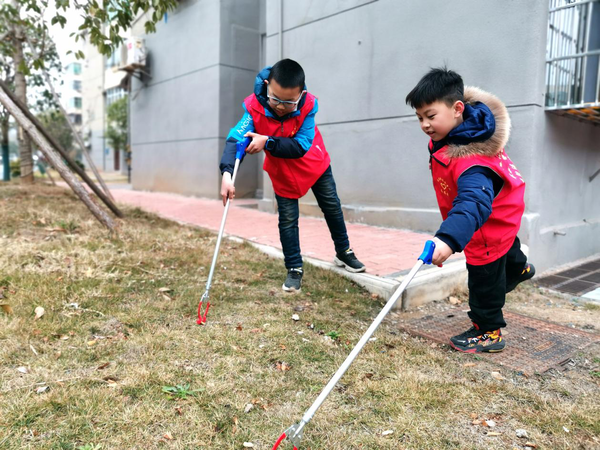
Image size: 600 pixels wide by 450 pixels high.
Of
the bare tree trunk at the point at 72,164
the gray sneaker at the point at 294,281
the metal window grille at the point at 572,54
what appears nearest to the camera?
the gray sneaker at the point at 294,281

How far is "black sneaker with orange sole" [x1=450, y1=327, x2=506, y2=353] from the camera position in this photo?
8.73ft

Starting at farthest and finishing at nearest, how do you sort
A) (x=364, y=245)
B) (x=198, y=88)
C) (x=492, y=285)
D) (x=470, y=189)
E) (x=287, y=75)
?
(x=198, y=88), (x=364, y=245), (x=287, y=75), (x=492, y=285), (x=470, y=189)

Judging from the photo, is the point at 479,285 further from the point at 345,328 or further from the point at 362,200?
the point at 362,200

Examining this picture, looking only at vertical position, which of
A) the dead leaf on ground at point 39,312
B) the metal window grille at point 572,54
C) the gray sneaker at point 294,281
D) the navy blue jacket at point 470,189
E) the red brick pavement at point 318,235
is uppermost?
the metal window grille at point 572,54

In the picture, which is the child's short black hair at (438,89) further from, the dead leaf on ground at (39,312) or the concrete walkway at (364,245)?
the dead leaf on ground at (39,312)

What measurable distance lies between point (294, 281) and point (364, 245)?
5.14 feet

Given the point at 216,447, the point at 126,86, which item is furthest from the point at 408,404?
the point at 126,86

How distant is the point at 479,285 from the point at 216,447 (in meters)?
1.64

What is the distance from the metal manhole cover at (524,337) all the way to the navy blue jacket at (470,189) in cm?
97

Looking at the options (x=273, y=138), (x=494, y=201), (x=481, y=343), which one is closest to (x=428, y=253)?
(x=494, y=201)

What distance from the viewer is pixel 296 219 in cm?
362

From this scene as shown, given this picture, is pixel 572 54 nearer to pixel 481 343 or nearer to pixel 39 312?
pixel 481 343

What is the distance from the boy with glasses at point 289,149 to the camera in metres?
3.10

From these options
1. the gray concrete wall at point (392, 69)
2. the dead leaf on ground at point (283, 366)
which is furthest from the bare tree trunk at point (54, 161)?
the dead leaf on ground at point (283, 366)
